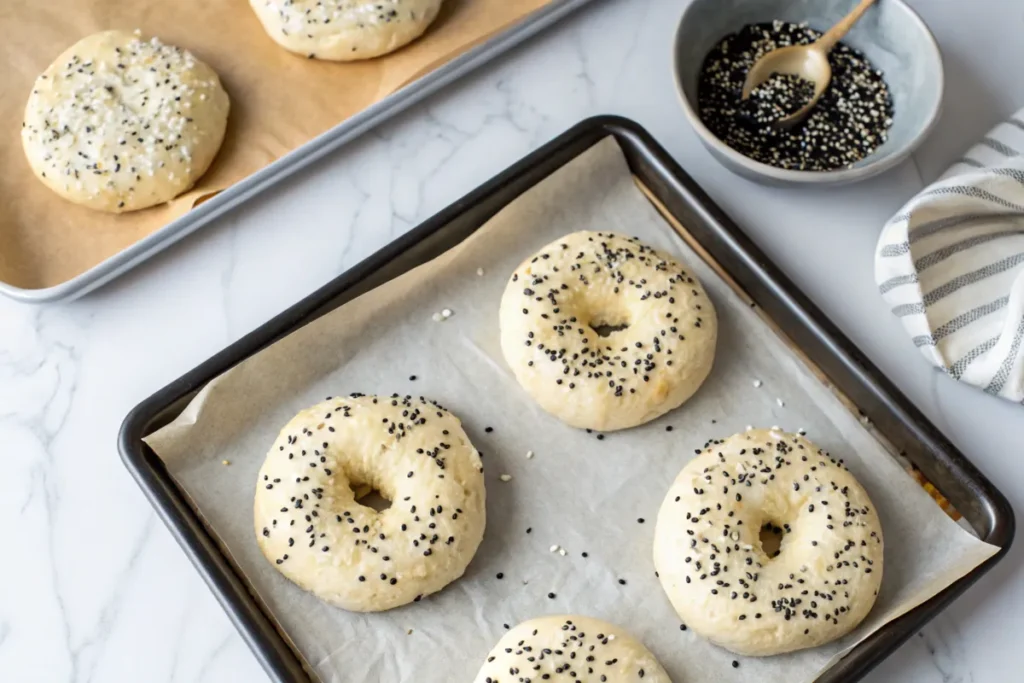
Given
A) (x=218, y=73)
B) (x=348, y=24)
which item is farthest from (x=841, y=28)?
(x=218, y=73)

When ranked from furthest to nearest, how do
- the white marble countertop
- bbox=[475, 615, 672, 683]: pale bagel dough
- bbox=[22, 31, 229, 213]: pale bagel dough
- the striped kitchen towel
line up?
bbox=[22, 31, 229, 213]: pale bagel dough, the striped kitchen towel, the white marble countertop, bbox=[475, 615, 672, 683]: pale bagel dough

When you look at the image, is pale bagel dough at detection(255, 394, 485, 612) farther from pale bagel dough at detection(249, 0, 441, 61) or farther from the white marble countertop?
pale bagel dough at detection(249, 0, 441, 61)

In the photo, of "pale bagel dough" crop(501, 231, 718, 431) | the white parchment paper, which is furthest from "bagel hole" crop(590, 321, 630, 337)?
the white parchment paper

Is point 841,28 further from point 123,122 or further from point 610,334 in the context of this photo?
point 123,122

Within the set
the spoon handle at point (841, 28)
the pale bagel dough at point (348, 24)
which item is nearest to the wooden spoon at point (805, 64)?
the spoon handle at point (841, 28)

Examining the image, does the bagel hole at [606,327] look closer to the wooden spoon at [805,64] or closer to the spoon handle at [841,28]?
the wooden spoon at [805,64]

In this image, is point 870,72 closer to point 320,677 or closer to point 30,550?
point 320,677
